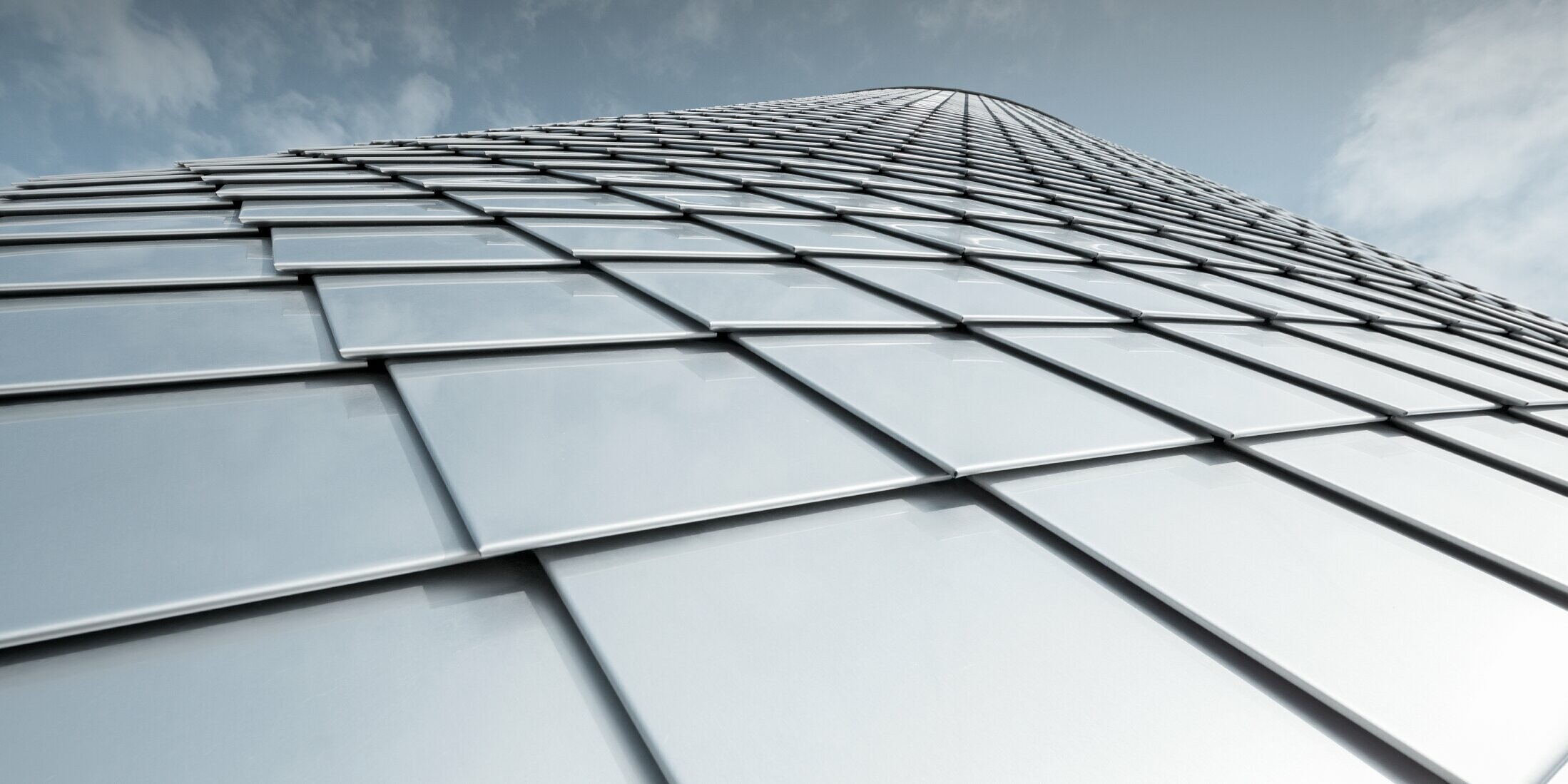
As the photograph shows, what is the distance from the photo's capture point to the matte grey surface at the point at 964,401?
147 cm

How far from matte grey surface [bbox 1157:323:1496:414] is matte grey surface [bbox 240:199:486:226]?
8.88ft

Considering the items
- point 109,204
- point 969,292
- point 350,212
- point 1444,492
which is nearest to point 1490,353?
point 1444,492

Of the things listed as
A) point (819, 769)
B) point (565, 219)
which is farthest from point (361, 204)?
point (819, 769)

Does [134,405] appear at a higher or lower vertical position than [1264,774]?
higher

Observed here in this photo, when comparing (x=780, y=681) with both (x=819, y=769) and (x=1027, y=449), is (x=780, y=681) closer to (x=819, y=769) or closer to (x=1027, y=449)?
(x=819, y=769)

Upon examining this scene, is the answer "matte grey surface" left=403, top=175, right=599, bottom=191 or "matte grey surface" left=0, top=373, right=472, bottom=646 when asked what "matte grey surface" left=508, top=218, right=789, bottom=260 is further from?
"matte grey surface" left=0, top=373, right=472, bottom=646

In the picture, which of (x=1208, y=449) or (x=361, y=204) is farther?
(x=361, y=204)

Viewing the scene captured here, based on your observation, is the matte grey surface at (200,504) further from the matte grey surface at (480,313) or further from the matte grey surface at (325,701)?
the matte grey surface at (480,313)

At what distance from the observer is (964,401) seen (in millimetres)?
1665

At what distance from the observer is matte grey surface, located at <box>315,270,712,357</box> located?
1565mm

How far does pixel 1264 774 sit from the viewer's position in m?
0.84

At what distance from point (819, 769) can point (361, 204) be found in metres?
2.90

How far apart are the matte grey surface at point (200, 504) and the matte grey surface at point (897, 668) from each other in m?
0.26

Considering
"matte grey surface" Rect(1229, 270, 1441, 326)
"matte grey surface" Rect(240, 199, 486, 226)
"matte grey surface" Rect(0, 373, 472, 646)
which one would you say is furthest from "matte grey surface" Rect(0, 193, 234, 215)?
"matte grey surface" Rect(1229, 270, 1441, 326)
